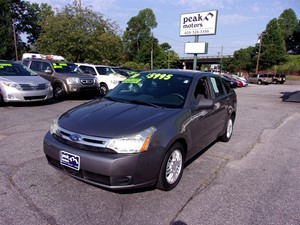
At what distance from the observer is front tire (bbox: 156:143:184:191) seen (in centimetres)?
328

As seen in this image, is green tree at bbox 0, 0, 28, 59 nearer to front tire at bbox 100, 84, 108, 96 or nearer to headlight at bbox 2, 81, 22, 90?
front tire at bbox 100, 84, 108, 96

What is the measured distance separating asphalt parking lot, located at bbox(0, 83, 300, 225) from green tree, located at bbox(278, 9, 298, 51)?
9820 centimetres

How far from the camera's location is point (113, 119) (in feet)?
11.0

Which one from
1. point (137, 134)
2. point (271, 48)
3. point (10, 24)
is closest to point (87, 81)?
point (137, 134)

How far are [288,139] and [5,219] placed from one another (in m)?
6.17

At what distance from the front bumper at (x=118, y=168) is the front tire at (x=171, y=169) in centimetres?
13

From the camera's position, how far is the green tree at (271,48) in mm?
62562

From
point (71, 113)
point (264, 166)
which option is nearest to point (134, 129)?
point (71, 113)

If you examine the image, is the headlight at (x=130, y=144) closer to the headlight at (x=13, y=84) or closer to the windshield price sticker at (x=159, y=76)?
the windshield price sticker at (x=159, y=76)

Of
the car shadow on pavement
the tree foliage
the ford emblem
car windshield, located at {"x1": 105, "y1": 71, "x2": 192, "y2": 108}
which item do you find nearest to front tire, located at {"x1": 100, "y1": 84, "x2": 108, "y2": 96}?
car windshield, located at {"x1": 105, "y1": 71, "x2": 192, "y2": 108}

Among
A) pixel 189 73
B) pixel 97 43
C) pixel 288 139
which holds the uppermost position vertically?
pixel 97 43

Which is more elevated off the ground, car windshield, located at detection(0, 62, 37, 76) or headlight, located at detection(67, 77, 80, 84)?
car windshield, located at detection(0, 62, 37, 76)

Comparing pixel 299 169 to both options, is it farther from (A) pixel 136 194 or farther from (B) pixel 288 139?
(A) pixel 136 194

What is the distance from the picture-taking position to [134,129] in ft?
10.1
